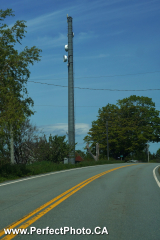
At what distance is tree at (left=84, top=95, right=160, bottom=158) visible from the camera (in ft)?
202

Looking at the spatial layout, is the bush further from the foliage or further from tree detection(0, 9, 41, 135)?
the foliage

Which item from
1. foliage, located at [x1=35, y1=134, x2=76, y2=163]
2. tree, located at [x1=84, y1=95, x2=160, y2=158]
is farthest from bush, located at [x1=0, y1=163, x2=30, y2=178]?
tree, located at [x1=84, y1=95, x2=160, y2=158]

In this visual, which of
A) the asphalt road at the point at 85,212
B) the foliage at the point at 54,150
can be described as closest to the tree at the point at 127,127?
the foliage at the point at 54,150

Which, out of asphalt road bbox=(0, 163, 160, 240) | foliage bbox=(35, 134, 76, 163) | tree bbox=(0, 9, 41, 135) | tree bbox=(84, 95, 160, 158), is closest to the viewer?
asphalt road bbox=(0, 163, 160, 240)

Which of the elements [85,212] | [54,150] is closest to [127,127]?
[54,150]

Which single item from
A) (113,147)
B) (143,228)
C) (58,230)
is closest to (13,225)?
(58,230)

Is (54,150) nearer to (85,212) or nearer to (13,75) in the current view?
(13,75)

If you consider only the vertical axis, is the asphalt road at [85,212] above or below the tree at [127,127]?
below

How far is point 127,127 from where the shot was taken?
201ft

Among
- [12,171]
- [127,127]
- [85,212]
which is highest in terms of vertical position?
[127,127]

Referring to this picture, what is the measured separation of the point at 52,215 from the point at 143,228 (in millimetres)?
2257

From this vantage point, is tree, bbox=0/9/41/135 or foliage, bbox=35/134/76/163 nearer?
tree, bbox=0/9/41/135

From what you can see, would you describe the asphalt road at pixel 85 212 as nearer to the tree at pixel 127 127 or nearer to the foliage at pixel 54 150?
the foliage at pixel 54 150

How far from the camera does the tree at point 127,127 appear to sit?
61.5 meters
